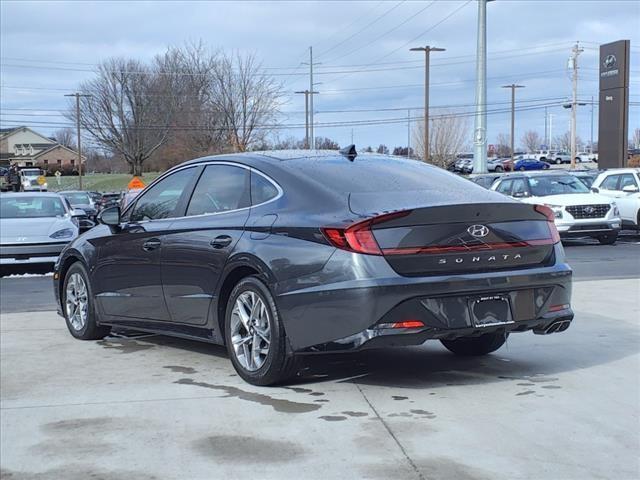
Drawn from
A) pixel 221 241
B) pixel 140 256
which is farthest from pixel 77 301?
pixel 221 241

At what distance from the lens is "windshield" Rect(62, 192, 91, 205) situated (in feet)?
114

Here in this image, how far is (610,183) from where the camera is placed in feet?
67.3

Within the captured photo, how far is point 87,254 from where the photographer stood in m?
7.43

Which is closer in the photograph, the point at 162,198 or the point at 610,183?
the point at 162,198

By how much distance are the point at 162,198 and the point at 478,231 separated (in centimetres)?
291

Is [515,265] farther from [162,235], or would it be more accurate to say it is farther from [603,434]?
[162,235]

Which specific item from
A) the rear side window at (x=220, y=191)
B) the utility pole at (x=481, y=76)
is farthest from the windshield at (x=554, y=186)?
the utility pole at (x=481, y=76)

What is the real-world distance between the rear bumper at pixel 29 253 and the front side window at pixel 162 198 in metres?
7.41

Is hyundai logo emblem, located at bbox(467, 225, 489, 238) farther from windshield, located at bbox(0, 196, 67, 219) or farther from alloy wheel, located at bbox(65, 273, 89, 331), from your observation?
windshield, located at bbox(0, 196, 67, 219)

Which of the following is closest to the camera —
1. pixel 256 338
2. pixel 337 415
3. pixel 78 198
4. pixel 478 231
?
pixel 337 415

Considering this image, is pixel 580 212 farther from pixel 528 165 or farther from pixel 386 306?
pixel 528 165

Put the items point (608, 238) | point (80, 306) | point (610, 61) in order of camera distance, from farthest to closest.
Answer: point (610, 61), point (608, 238), point (80, 306)

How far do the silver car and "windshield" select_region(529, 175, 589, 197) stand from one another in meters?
10.3

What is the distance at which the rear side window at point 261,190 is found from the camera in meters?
5.66
